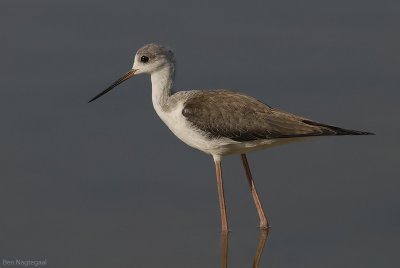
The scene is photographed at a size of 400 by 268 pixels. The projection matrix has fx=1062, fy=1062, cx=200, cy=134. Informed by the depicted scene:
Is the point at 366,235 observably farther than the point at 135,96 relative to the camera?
No

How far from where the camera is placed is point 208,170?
11.7 metres

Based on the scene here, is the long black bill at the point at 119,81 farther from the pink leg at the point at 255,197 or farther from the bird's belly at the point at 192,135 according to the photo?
the pink leg at the point at 255,197

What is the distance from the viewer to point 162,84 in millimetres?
11414

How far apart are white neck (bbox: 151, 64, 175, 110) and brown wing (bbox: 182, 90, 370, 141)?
0.40 metres

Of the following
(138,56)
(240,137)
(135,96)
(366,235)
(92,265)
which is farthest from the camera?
(135,96)

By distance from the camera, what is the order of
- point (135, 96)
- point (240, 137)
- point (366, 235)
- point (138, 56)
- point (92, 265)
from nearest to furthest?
point (92, 265), point (366, 235), point (240, 137), point (138, 56), point (135, 96)

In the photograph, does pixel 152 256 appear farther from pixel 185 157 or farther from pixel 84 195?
pixel 185 157

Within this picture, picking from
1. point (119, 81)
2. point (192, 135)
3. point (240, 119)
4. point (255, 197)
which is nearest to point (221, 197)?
point (255, 197)

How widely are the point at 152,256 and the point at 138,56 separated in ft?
8.75

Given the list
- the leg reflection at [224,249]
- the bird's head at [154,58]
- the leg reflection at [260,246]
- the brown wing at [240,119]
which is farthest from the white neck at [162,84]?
the leg reflection at [260,246]

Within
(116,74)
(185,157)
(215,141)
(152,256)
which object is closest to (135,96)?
(116,74)

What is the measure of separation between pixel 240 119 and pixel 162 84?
3.48 ft

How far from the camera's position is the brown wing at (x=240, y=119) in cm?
1068

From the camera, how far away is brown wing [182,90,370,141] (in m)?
10.7
